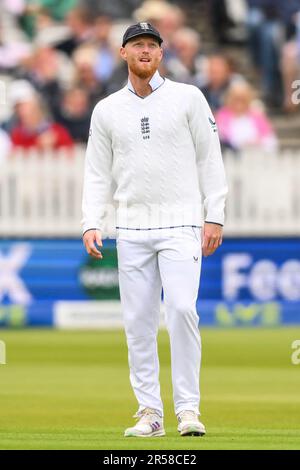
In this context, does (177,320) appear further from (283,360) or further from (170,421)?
(283,360)

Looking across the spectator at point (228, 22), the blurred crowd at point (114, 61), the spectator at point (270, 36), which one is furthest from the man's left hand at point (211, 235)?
the spectator at point (228, 22)

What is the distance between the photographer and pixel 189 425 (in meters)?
8.96

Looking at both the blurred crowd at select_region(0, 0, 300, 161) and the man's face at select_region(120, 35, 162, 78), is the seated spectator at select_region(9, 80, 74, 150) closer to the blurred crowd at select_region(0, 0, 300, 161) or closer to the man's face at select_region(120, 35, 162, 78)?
the blurred crowd at select_region(0, 0, 300, 161)

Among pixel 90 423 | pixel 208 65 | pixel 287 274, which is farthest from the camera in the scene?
pixel 208 65

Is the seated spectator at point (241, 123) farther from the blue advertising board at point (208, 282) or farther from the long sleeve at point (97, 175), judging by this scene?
the long sleeve at point (97, 175)

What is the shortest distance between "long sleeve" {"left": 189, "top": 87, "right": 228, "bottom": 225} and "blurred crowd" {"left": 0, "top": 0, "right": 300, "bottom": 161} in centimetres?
1064

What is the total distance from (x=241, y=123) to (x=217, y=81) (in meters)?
0.70

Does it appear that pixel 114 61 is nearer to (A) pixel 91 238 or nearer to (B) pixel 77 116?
(B) pixel 77 116

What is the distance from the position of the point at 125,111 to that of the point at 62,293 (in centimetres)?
1008

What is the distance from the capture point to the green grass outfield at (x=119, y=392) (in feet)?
29.6

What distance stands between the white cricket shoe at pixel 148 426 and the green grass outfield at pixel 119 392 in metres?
0.08

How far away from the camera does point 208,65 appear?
21047 millimetres
